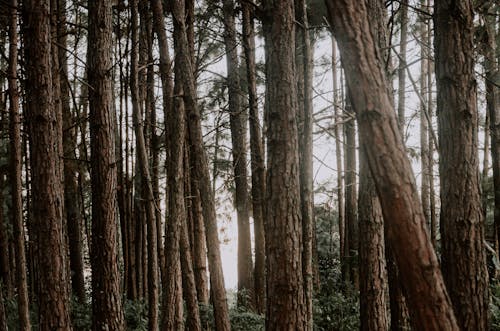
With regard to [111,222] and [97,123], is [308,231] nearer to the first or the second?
[111,222]

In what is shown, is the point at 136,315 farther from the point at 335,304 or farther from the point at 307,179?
the point at 307,179

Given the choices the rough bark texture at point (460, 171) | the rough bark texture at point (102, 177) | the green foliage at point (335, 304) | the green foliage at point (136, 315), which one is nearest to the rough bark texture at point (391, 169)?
the rough bark texture at point (460, 171)

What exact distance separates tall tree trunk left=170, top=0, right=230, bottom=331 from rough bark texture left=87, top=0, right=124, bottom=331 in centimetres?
155

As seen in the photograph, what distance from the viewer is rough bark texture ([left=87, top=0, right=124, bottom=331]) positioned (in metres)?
4.91

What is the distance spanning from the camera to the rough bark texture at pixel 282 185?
4.39 meters

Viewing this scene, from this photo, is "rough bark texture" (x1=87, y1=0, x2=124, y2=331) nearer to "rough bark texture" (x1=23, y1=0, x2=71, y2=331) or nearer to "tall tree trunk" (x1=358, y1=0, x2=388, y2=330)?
"rough bark texture" (x1=23, y1=0, x2=71, y2=331)

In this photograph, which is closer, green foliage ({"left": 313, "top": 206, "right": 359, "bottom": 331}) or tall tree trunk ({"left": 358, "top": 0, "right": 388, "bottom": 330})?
tall tree trunk ({"left": 358, "top": 0, "right": 388, "bottom": 330})

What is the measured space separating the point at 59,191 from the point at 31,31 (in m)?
1.72

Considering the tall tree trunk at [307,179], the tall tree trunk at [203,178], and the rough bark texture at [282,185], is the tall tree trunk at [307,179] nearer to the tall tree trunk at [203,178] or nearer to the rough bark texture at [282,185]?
the tall tree trunk at [203,178]

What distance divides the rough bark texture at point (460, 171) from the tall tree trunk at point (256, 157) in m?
6.13

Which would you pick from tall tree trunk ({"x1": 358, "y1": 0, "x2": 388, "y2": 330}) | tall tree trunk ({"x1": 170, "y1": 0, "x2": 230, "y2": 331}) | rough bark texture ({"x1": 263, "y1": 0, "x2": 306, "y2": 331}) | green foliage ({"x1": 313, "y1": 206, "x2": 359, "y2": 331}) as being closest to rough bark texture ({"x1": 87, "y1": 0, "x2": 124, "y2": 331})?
tall tree trunk ({"x1": 170, "y1": 0, "x2": 230, "y2": 331})

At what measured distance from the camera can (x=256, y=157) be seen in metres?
10.3

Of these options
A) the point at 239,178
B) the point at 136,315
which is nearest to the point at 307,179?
the point at 239,178

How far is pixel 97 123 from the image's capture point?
5.00 metres
